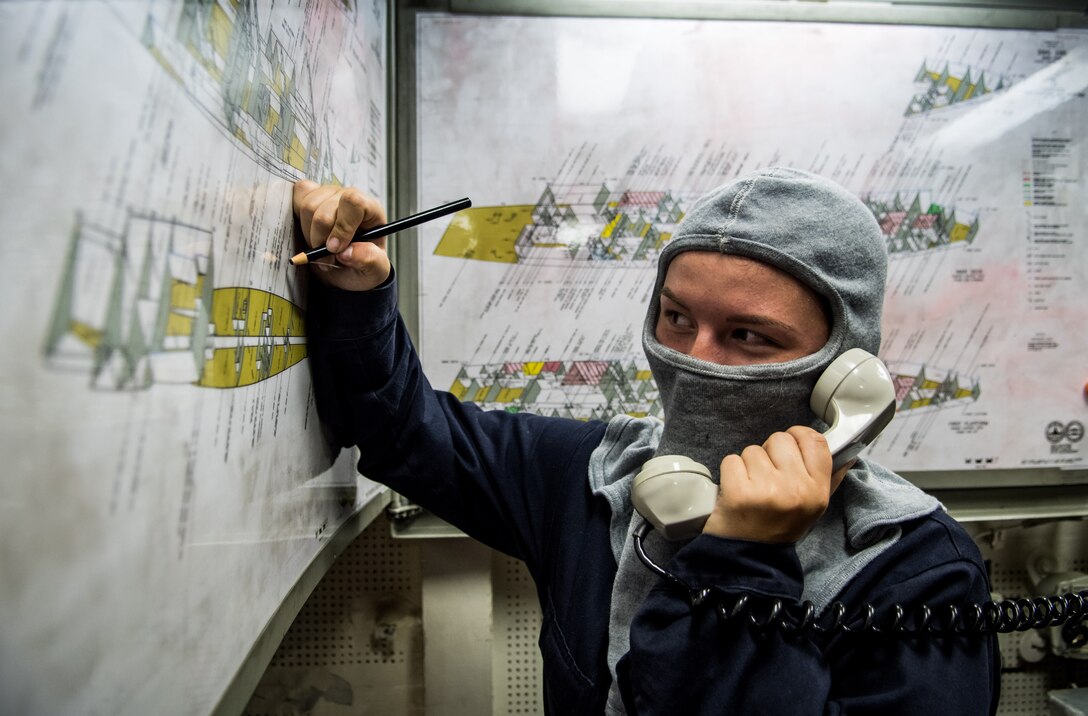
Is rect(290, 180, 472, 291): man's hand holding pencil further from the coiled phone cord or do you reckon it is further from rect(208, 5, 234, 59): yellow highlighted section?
the coiled phone cord

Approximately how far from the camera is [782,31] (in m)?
1.19

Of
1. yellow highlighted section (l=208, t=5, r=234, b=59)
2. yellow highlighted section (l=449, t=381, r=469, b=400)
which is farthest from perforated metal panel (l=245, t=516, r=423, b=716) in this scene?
yellow highlighted section (l=208, t=5, r=234, b=59)

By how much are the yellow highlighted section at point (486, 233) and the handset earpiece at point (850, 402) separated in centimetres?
66

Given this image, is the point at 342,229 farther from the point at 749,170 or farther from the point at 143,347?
the point at 749,170

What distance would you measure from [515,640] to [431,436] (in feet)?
2.08

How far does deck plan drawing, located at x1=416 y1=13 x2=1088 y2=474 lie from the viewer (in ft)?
3.77

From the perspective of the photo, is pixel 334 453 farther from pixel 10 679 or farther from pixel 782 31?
pixel 782 31

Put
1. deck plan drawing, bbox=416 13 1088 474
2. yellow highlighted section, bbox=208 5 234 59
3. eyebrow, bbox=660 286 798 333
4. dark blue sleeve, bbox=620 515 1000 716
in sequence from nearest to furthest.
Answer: yellow highlighted section, bbox=208 5 234 59 → dark blue sleeve, bbox=620 515 1000 716 → eyebrow, bbox=660 286 798 333 → deck plan drawing, bbox=416 13 1088 474

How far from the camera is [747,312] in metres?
0.68

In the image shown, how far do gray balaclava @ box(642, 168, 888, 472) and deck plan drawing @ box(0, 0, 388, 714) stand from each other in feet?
1.46

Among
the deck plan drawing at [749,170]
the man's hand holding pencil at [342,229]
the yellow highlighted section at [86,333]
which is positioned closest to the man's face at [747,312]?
the man's hand holding pencil at [342,229]

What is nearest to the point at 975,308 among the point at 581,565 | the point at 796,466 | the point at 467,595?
the point at 796,466

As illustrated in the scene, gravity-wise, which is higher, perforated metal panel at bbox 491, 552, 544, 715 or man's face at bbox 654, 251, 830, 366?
man's face at bbox 654, 251, 830, 366

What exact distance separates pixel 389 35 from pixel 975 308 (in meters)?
1.28
